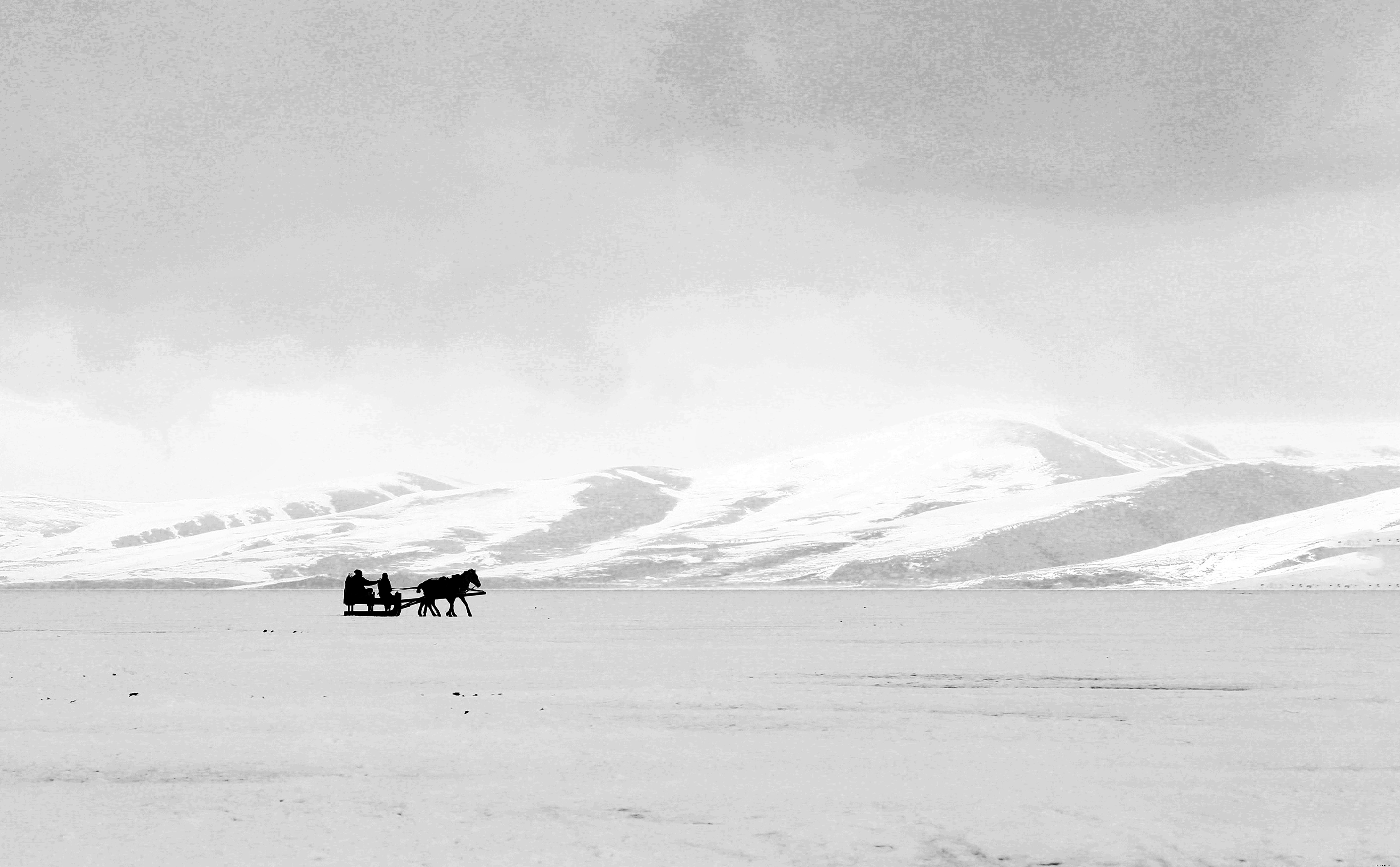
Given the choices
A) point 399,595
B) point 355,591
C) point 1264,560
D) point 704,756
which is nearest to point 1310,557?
point 1264,560

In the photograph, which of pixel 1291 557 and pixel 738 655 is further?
pixel 1291 557

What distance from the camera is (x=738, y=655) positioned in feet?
105

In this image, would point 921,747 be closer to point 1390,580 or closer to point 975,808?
point 975,808

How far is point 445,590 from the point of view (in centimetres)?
5819

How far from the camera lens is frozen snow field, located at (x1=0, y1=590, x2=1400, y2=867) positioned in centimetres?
1077

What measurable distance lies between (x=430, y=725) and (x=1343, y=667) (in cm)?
1942

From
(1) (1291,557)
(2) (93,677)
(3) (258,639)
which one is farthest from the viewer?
(1) (1291,557)

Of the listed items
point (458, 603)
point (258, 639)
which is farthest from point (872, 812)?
point (458, 603)

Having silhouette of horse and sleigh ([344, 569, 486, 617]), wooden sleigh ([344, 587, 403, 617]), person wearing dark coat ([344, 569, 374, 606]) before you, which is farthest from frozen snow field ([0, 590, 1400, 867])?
person wearing dark coat ([344, 569, 374, 606])

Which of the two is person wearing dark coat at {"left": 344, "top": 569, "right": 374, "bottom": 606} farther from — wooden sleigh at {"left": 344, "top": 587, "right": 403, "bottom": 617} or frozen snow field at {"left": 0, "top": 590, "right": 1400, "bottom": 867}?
frozen snow field at {"left": 0, "top": 590, "right": 1400, "bottom": 867}

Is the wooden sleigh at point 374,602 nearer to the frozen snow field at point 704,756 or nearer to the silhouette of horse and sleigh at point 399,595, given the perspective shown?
the silhouette of horse and sleigh at point 399,595

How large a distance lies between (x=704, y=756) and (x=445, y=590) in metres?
44.4

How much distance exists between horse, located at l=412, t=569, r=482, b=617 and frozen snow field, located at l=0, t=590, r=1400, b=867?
19.7 meters

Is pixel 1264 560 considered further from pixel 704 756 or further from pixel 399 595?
pixel 704 756
